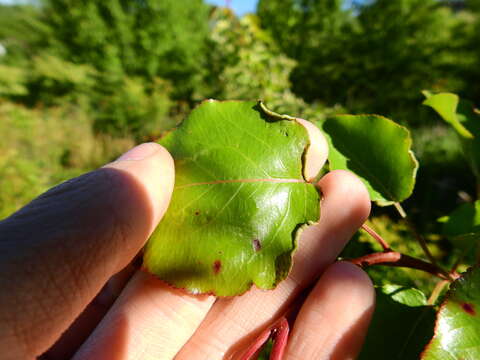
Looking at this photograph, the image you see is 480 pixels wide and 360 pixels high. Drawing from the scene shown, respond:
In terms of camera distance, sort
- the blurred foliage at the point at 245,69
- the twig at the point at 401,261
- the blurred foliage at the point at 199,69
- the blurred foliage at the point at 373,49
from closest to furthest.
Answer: the twig at the point at 401,261, the blurred foliage at the point at 245,69, the blurred foliage at the point at 199,69, the blurred foliage at the point at 373,49

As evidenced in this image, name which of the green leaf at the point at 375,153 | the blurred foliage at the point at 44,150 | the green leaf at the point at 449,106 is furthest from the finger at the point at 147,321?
the blurred foliage at the point at 44,150

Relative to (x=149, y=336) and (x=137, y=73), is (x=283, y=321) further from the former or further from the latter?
(x=137, y=73)

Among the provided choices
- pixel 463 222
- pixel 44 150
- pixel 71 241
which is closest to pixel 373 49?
pixel 44 150

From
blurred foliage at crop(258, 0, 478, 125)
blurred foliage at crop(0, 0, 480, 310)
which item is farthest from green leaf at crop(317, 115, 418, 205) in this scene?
blurred foliage at crop(258, 0, 478, 125)

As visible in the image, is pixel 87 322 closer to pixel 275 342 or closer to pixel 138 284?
pixel 138 284

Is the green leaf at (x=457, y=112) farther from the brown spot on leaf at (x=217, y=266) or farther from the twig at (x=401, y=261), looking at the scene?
Result: the brown spot on leaf at (x=217, y=266)

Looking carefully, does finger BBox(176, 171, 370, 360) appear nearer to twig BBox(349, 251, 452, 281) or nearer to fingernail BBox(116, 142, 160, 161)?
twig BBox(349, 251, 452, 281)

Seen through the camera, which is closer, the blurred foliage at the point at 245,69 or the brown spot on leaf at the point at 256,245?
the brown spot on leaf at the point at 256,245
